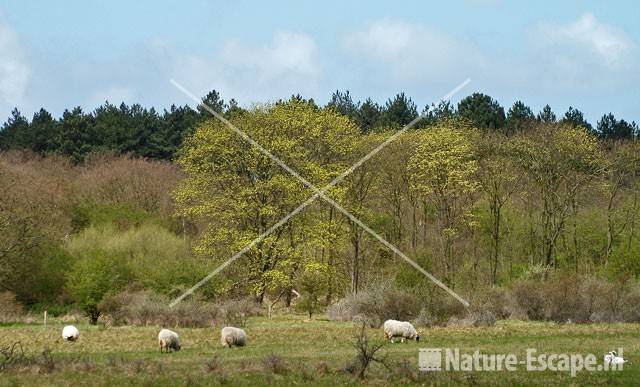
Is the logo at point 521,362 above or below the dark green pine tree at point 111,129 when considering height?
below

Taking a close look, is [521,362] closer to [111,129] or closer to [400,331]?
[400,331]

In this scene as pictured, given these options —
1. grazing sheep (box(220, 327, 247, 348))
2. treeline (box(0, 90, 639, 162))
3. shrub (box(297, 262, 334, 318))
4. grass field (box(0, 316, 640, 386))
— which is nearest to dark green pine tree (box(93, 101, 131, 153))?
treeline (box(0, 90, 639, 162))

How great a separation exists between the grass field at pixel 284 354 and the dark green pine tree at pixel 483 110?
164 ft

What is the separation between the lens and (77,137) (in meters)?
96.9

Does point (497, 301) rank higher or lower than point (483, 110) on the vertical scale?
lower

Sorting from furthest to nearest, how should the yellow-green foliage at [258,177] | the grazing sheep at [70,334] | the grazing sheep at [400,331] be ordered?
1. the yellow-green foliage at [258,177]
2. the grazing sheep at [70,334]
3. the grazing sheep at [400,331]

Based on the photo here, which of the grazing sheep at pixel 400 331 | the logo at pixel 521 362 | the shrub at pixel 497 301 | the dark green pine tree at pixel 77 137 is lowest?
the logo at pixel 521 362

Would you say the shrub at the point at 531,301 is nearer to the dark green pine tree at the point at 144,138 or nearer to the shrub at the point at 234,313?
the shrub at the point at 234,313

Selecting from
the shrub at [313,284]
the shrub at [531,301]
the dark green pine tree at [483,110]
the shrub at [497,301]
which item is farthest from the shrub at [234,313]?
the dark green pine tree at [483,110]

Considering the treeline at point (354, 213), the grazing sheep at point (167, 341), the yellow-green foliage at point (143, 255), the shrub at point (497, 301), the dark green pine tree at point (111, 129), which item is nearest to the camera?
the grazing sheep at point (167, 341)

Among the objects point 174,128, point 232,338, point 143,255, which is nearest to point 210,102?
point 174,128

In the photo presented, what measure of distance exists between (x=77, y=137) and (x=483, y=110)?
1707 inches

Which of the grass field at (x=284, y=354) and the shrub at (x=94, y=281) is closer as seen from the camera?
the grass field at (x=284, y=354)

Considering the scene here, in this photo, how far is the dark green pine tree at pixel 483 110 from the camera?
289 ft
